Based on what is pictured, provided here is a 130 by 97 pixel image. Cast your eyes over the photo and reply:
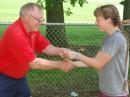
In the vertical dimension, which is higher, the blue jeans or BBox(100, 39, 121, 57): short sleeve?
BBox(100, 39, 121, 57): short sleeve

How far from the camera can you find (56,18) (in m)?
10.7

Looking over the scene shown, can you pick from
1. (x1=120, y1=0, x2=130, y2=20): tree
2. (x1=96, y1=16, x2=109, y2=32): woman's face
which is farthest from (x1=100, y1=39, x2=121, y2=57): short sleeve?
(x1=120, y1=0, x2=130, y2=20): tree

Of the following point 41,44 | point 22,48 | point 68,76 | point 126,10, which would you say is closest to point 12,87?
point 41,44

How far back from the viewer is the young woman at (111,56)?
173 inches

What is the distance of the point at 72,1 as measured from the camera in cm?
973

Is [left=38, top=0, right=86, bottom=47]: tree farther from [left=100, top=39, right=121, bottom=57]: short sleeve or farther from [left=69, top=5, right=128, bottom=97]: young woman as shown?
[left=100, top=39, right=121, bottom=57]: short sleeve

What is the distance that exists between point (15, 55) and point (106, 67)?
1.02 m

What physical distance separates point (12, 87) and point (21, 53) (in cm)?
75

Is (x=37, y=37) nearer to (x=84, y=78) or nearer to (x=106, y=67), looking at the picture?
(x=106, y=67)

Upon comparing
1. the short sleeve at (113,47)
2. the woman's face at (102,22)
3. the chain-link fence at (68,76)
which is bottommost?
the chain-link fence at (68,76)

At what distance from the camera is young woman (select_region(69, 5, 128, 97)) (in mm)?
4391

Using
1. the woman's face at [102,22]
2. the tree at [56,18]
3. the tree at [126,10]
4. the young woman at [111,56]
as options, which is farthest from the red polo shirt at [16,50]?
the tree at [126,10]

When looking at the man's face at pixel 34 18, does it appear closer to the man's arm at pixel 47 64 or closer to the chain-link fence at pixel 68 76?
the man's arm at pixel 47 64

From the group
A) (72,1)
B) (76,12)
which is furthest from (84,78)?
(76,12)
